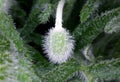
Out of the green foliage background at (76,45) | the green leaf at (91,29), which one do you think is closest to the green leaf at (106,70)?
the green foliage background at (76,45)

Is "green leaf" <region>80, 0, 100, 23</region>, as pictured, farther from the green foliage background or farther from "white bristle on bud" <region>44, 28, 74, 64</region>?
"white bristle on bud" <region>44, 28, 74, 64</region>

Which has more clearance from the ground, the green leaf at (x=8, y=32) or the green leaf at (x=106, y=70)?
the green leaf at (x=8, y=32)

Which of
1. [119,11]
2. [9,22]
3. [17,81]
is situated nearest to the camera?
[17,81]

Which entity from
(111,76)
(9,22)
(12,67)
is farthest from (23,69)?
(111,76)

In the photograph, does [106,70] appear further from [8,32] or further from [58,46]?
[8,32]

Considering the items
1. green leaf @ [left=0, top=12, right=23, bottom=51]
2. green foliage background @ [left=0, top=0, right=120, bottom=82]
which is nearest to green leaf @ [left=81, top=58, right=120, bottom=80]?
green foliage background @ [left=0, top=0, right=120, bottom=82]

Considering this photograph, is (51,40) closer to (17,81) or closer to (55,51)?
(55,51)

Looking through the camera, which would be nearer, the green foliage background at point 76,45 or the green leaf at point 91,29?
the green foliage background at point 76,45

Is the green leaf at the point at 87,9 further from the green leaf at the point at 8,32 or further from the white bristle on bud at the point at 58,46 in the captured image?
the green leaf at the point at 8,32
